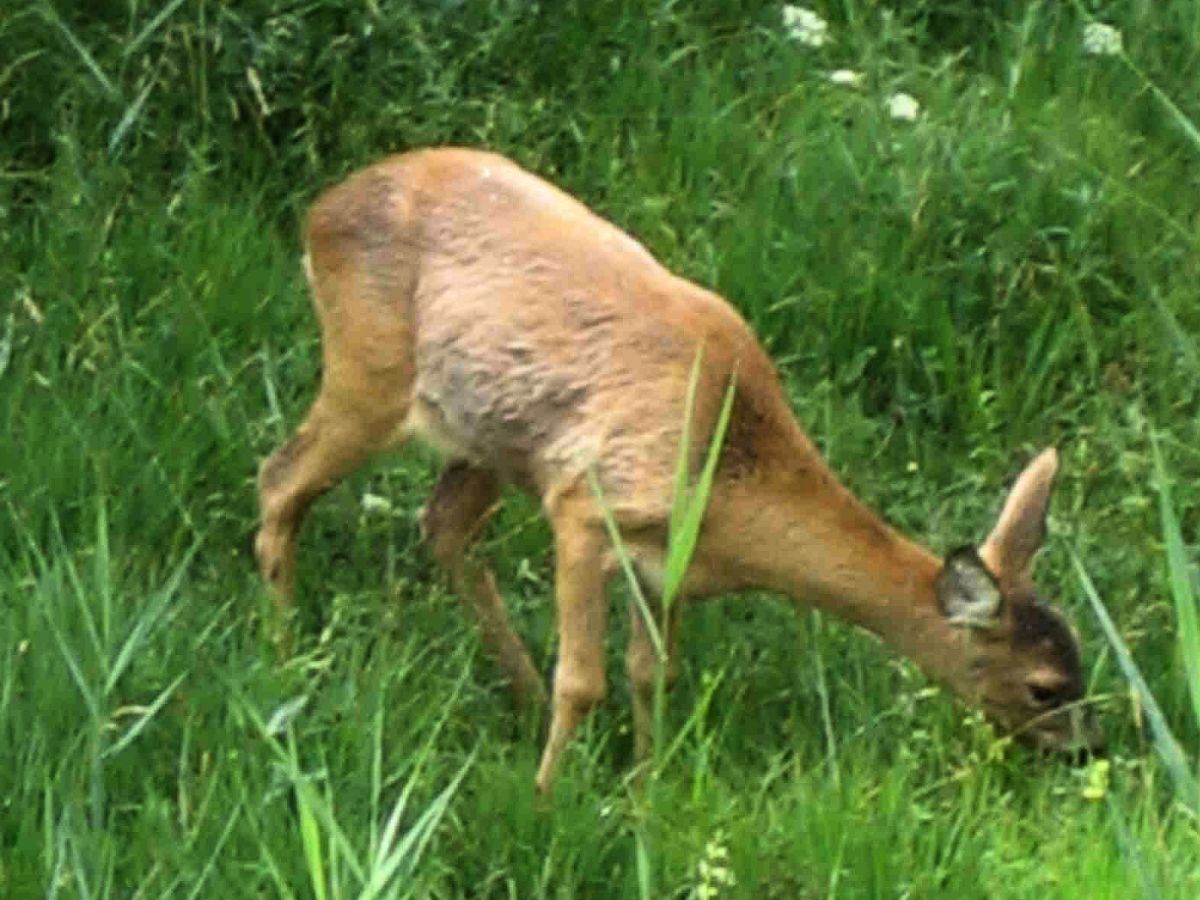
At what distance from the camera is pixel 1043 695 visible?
636 centimetres

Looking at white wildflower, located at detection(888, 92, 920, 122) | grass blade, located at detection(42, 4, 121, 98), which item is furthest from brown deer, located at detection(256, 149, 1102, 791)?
white wildflower, located at detection(888, 92, 920, 122)

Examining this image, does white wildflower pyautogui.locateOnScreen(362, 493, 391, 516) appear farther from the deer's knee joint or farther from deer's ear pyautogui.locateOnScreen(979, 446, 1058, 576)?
deer's ear pyautogui.locateOnScreen(979, 446, 1058, 576)

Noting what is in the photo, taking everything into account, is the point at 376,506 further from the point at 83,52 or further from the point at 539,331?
the point at 83,52

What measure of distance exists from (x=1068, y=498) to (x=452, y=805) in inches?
90.9

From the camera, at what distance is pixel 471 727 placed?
619 cm

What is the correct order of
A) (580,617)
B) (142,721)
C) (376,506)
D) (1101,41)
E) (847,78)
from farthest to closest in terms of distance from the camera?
(1101,41), (847,78), (376,506), (580,617), (142,721)

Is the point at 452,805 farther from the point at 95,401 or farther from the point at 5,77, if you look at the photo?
the point at 5,77

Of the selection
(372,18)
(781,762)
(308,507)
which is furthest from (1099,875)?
(372,18)

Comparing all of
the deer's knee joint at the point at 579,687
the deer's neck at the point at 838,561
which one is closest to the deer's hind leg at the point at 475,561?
the deer's knee joint at the point at 579,687

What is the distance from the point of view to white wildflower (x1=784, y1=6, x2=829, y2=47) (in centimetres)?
844

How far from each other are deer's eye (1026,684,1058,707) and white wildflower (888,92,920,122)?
2.14 m

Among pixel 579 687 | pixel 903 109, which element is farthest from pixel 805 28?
pixel 579 687

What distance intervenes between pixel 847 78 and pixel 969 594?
2334mm

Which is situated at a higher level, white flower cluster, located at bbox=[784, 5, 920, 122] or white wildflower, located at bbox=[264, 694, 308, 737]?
white flower cluster, located at bbox=[784, 5, 920, 122]
